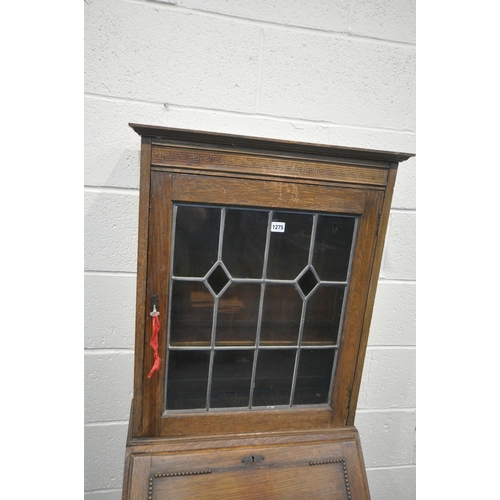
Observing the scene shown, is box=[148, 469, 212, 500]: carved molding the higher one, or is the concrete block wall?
the concrete block wall

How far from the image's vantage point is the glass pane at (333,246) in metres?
0.77

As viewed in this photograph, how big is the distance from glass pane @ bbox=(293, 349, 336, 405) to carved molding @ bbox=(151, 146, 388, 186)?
442 millimetres

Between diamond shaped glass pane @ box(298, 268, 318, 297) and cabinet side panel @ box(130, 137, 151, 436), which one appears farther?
diamond shaped glass pane @ box(298, 268, 318, 297)

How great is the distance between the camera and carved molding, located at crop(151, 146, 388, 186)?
66 cm

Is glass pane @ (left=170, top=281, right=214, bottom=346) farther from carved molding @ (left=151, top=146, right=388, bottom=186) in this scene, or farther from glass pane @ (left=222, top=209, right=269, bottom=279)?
carved molding @ (left=151, top=146, right=388, bottom=186)

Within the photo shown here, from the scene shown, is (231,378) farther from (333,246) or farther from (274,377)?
(333,246)

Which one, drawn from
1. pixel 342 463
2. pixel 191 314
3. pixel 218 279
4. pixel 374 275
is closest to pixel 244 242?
pixel 218 279

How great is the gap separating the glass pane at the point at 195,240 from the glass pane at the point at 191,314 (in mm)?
37

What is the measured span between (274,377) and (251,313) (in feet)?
0.62

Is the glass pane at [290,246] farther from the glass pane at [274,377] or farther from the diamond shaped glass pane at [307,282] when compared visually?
the glass pane at [274,377]

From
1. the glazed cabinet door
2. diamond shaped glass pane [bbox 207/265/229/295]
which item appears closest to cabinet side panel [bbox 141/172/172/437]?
the glazed cabinet door

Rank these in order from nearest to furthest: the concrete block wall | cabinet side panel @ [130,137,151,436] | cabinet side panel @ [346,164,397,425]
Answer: cabinet side panel @ [130,137,151,436] < cabinet side panel @ [346,164,397,425] < the concrete block wall

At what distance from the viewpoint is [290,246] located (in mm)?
771

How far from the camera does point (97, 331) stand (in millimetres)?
961
